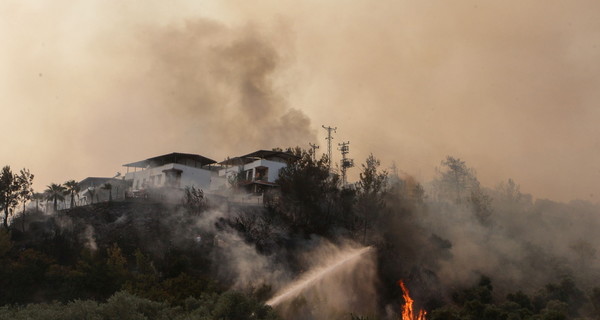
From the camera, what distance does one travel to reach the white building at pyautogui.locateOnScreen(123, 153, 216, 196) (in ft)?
259

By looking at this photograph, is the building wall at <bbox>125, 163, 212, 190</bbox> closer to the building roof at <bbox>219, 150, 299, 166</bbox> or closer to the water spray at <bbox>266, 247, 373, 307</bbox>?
the building roof at <bbox>219, 150, 299, 166</bbox>

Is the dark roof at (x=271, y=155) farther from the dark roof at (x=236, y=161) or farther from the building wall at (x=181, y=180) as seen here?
the building wall at (x=181, y=180)


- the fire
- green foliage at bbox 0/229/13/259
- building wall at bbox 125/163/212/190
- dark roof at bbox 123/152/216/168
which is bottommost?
the fire

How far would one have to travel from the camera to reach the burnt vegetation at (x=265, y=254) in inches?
1620

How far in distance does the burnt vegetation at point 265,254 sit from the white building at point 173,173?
36.1 feet

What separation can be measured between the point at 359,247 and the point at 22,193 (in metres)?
45.0

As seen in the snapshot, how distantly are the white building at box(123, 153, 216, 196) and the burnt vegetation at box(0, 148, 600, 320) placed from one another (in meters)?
11.0

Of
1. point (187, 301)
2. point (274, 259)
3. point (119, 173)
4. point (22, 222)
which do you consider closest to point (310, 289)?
point (274, 259)

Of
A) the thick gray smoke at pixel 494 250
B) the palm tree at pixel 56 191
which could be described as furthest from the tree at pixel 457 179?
the palm tree at pixel 56 191

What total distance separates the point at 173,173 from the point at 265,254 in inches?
1205

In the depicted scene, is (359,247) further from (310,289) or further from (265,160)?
(265,160)

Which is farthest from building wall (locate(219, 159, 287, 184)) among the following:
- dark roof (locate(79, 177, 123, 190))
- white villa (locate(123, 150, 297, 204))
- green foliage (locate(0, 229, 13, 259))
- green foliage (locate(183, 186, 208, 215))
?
green foliage (locate(0, 229, 13, 259))

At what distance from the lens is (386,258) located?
61.1 m

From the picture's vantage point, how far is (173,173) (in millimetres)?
79125
